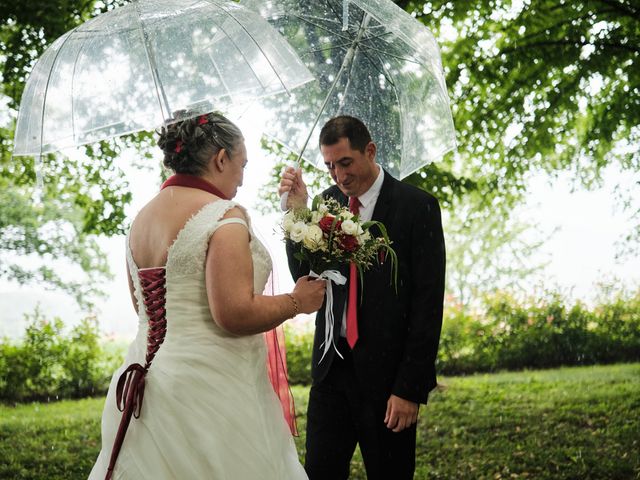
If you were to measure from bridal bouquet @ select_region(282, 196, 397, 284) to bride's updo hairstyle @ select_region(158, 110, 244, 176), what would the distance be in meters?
0.43

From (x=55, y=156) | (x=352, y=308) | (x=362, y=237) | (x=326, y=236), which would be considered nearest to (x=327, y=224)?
(x=326, y=236)

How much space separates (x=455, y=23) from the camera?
735 centimetres

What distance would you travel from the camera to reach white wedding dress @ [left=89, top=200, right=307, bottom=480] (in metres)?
2.80

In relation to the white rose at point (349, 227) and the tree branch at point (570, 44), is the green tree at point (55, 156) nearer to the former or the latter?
the white rose at point (349, 227)

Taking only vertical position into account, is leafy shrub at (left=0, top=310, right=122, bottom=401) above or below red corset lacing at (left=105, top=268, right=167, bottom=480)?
below

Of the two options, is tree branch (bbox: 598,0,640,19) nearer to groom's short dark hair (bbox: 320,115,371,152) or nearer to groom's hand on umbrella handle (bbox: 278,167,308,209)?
groom's short dark hair (bbox: 320,115,371,152)

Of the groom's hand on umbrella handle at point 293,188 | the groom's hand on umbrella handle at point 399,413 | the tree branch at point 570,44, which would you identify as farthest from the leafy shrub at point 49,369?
Answer: the groom's hand on umbrella handle at point 293,188

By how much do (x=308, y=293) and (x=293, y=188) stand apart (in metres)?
0.56

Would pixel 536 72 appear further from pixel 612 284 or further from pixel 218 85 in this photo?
pixel 612 284

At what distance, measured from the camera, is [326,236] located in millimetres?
3004

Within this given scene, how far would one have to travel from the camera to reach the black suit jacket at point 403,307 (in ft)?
11.4

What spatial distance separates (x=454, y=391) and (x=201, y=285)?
708cm

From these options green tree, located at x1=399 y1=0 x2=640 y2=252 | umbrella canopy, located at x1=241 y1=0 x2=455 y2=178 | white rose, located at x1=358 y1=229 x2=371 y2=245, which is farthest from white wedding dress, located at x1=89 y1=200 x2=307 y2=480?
green tree, located at x1=399 y1=0 x2=640 y2=252

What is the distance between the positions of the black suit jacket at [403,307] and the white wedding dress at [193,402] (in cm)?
71
